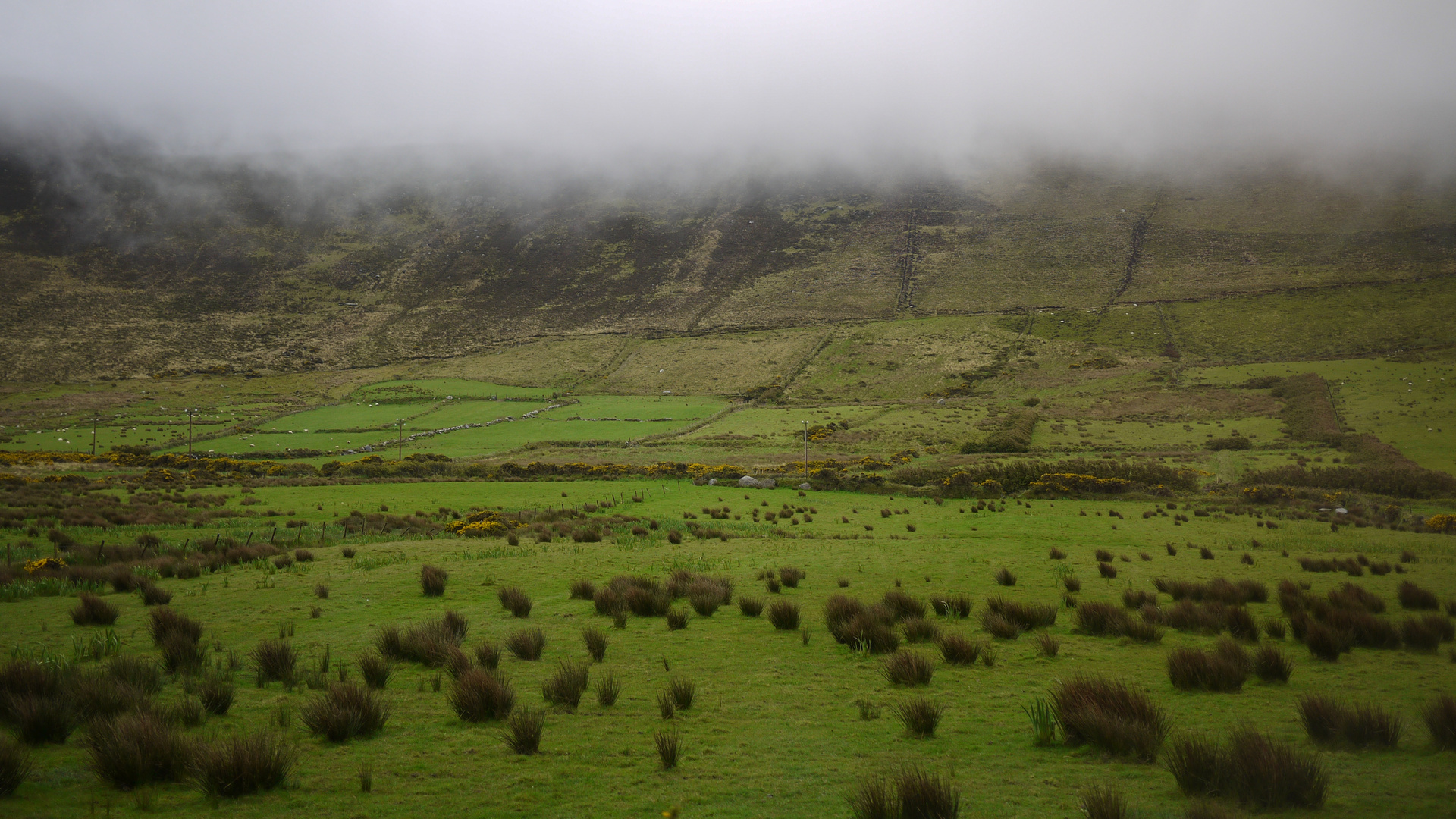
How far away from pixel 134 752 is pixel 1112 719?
8.04m

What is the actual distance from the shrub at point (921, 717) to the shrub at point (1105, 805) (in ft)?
6.11

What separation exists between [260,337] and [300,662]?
432 ft

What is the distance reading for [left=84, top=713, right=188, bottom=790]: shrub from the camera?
17.3 feet

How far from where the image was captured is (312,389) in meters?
91.0

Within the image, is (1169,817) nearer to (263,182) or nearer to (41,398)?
(41,398)

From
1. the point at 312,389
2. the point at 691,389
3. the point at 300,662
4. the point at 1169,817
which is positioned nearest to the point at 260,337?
the point at 312,389

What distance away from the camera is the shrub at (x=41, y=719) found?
5910 mm

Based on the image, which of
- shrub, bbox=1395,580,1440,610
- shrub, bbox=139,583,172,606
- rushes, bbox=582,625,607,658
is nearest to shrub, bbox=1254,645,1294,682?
shrub, bbox=1395,580,1440,610

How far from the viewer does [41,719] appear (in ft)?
19.6

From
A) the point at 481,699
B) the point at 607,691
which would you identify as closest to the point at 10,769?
the point at 481,699

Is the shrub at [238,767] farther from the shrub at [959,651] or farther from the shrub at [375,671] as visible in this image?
the shrub at [959,651]

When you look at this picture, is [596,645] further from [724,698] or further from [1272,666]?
[1272,666]

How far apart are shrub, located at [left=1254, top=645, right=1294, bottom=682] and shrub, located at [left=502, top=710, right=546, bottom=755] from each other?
801 centimetres

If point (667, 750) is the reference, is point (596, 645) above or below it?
below
